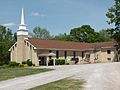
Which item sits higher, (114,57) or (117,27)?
(117,27)

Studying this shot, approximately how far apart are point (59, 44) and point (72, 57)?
409 centimetres

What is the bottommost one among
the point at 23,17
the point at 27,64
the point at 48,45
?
the point at 27,64

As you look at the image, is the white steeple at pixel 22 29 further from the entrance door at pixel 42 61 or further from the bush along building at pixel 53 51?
the entrance door at pixel 42 61

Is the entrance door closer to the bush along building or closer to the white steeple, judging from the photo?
the bush along building

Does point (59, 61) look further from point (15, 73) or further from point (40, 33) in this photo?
point (40, 33)

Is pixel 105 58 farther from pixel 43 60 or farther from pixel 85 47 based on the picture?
pixel 43 60

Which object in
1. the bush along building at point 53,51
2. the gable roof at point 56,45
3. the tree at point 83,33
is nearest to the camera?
the bush along building at point 53,51

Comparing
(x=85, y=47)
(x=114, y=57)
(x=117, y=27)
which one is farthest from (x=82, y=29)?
(x=117, y=27)

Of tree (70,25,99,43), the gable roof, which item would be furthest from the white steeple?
tree (70,25,99,43)

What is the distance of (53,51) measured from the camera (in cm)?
6341

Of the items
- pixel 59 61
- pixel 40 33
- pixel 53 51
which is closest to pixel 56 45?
→ pixel 53 51

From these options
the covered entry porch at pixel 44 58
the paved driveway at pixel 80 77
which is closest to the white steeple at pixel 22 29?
the covered entry porch at pixel 44 58

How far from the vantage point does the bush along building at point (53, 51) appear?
199ft

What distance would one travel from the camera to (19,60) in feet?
209
